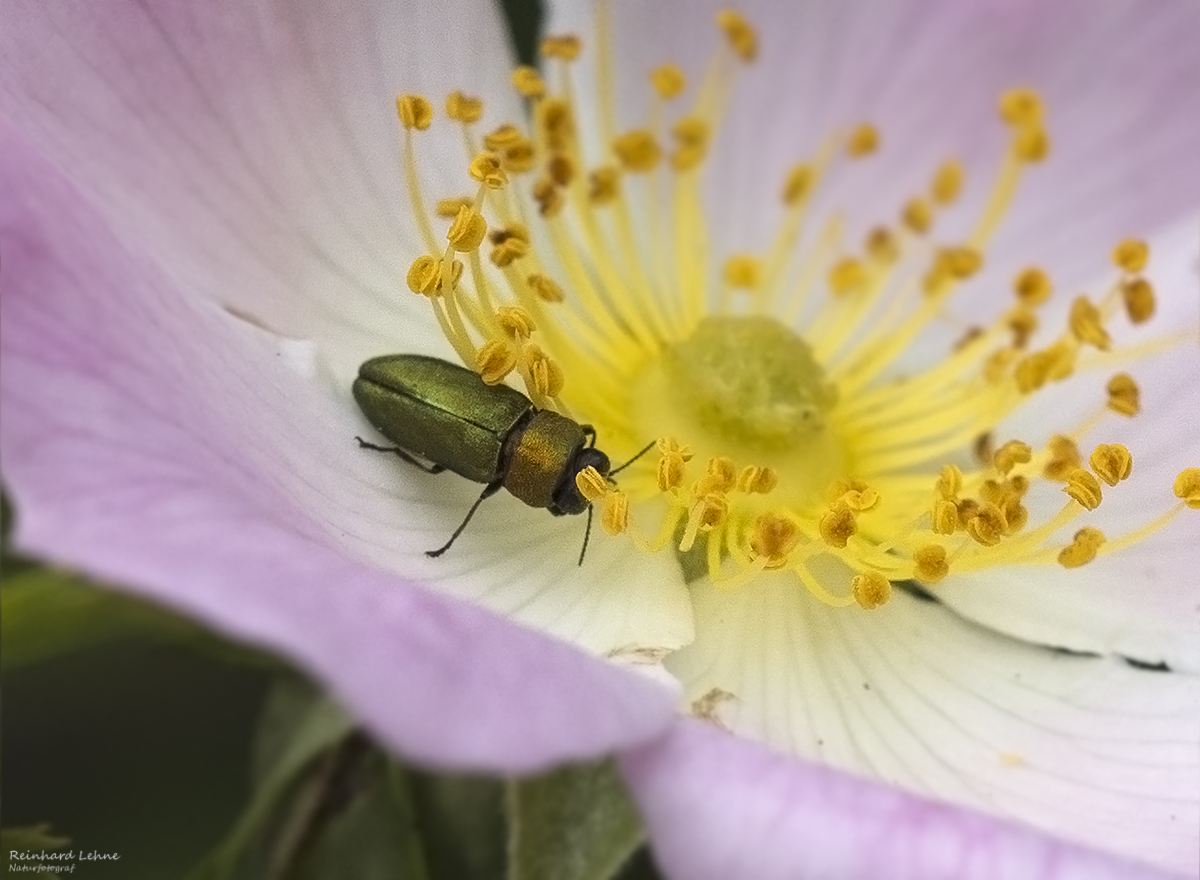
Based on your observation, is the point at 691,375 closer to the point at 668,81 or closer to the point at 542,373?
the point at 542,373

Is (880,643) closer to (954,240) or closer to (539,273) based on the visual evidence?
(539,273)

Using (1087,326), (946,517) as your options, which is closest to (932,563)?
(946,517)

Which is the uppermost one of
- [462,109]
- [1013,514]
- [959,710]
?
[462,109]

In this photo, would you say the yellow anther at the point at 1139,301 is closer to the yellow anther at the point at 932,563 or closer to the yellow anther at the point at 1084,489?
the yellow anther at the point at 1084,489

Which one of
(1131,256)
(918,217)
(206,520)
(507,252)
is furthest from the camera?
(918,217)

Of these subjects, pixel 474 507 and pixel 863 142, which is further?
pixel 863 142
